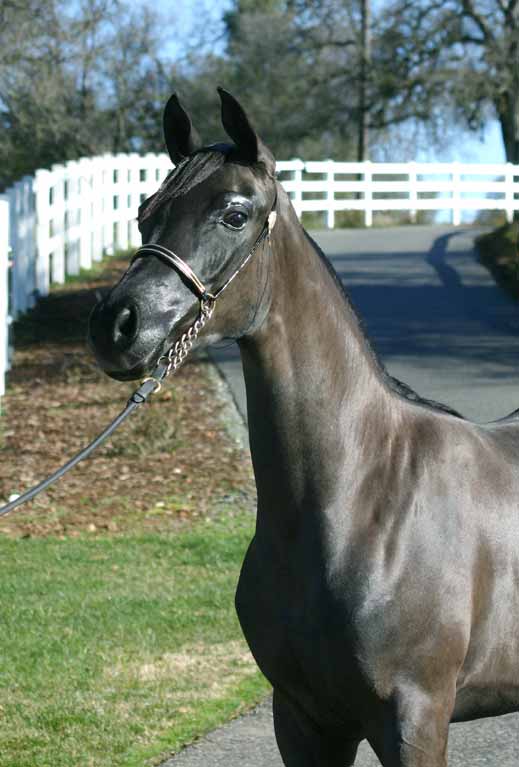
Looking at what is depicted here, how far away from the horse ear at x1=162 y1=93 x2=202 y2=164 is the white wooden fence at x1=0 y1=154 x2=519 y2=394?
857cm

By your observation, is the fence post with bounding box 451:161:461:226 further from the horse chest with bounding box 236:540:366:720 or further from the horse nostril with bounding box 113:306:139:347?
the horse nostril with bounding box 113:306:139:347

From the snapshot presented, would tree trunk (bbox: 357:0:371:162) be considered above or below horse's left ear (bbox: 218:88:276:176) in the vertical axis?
above

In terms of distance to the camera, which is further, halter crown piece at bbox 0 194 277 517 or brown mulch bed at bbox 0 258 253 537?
brown mulch bed at bbox 0 258 253 537

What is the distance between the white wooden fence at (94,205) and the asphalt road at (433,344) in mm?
2901

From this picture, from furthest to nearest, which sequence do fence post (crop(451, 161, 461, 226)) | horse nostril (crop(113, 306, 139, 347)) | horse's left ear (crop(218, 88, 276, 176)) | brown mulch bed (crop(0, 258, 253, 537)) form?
fence post (crop(451, 161, 461, 226))
brown mulch bed (crop(0, 258, 253, 537))
horse's left ear (crop(218, 88, 276, 176))
horse nostril (crop(113, 306, 139, 347))

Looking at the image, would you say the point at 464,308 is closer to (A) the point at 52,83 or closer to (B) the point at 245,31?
(A) the point at 52,83

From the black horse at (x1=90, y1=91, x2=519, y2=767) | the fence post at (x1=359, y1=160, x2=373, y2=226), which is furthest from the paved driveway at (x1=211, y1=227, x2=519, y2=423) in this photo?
the black horse at (x1=90, y1=91, x2=519, y2=767)

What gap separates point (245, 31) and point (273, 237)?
40.8 meters

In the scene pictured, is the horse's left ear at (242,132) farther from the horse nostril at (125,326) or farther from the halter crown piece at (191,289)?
the horse nostril at (125,326)

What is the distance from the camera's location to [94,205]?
2039 centimetres

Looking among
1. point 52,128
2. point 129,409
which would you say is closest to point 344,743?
point 129,409

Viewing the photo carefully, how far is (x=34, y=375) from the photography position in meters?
12.8

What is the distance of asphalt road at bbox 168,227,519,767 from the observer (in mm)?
5051

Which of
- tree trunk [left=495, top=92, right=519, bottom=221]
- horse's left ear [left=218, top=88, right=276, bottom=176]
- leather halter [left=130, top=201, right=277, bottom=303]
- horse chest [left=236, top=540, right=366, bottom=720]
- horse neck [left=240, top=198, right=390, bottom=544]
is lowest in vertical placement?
horse chest [left=236, top=540, right=366, bottom=720]
